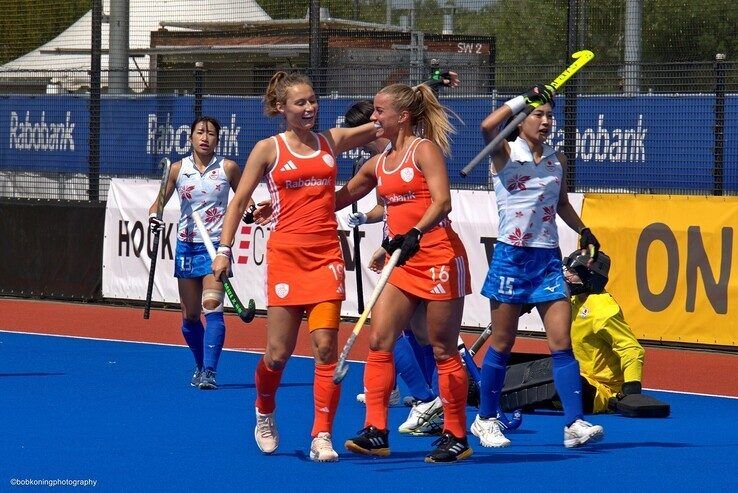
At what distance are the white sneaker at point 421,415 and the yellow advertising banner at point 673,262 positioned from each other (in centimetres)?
453

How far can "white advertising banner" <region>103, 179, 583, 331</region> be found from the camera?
14094mm

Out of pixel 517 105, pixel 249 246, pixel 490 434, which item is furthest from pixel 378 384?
pixel 249 246

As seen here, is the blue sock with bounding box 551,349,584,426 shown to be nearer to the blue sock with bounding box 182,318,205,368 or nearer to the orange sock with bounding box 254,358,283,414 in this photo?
the orange sock with bounding box 254,358,283,414

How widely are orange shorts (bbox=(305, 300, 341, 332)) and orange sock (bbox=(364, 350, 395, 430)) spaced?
0.28m

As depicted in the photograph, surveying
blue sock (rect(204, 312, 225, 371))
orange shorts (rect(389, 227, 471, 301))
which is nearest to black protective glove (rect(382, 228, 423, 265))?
orange shorts (rect(389, 227, 471, 301))

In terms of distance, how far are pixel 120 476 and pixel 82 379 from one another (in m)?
4.35

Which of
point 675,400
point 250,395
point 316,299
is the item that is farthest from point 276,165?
point 675,400

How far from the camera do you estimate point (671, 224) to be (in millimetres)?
12898

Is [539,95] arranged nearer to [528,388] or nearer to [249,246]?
[528,388]

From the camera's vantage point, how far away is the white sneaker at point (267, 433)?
7.80 meters

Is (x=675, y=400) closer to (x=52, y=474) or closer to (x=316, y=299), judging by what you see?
(x=316, y=299)

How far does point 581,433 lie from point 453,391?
0.91 meters

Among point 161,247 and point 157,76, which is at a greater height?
point 157,76

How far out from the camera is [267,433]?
7.81m
